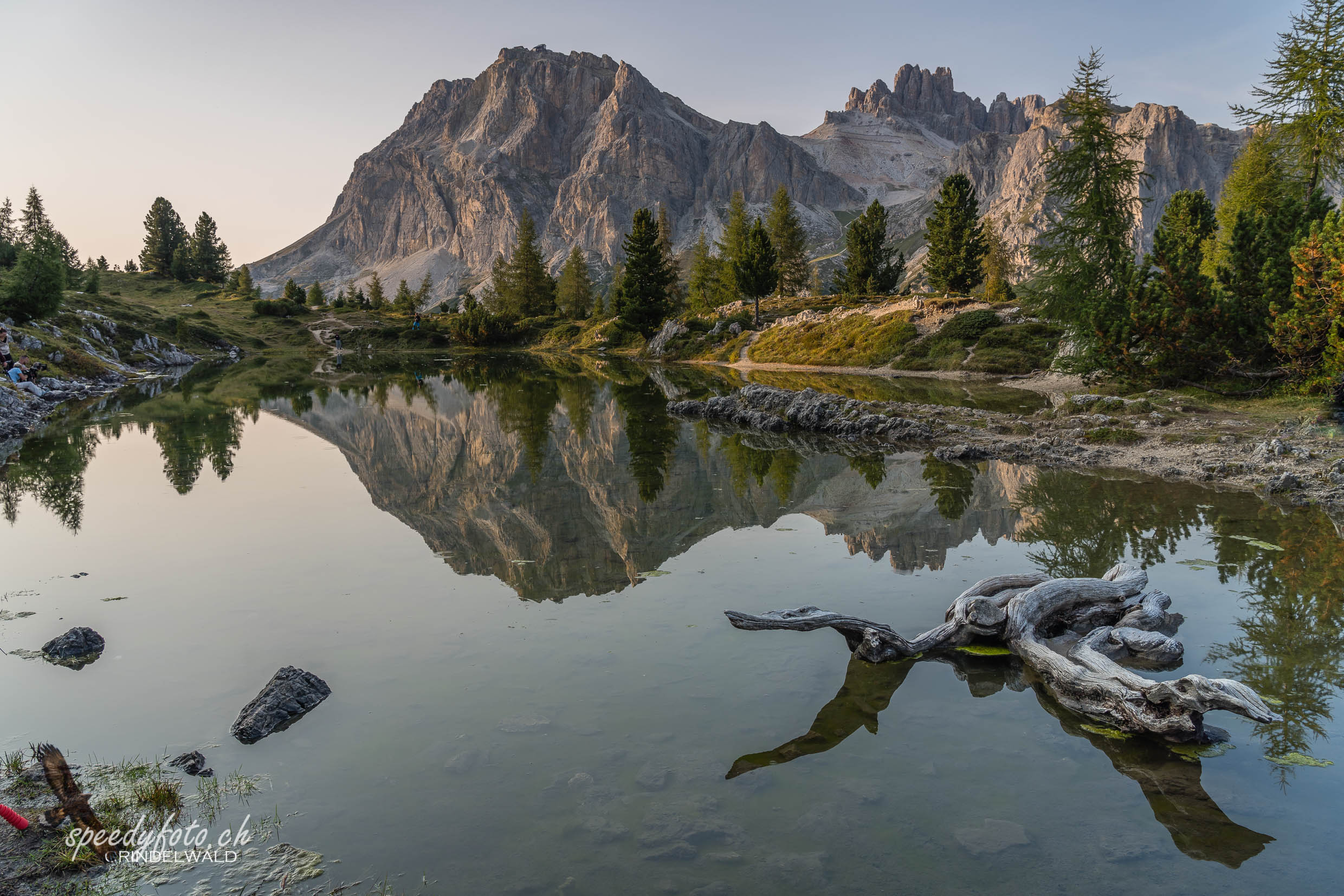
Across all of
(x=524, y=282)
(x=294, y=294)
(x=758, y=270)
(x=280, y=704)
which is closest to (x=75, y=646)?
(x=280, y=704)

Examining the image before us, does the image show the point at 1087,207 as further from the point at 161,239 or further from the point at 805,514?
the point at 161,239

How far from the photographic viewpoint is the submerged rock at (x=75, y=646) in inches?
361

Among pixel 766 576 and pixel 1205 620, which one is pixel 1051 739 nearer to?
pixel 1205 620

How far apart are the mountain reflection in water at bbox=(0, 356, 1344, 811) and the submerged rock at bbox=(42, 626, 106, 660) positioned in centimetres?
517

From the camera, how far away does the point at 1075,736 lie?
24.6ft

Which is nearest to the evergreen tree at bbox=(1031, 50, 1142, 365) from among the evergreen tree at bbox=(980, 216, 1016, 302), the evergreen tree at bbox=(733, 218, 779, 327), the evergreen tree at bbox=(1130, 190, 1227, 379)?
the evergreen tree at bbox=(1130, 190, 1227, 379)

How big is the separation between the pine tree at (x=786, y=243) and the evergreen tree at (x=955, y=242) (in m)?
26.3

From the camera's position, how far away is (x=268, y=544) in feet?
46.9

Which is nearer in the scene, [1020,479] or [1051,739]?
[1051,739]

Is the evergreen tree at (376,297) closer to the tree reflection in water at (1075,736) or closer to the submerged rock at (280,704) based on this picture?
the submerged rock at (280,704)

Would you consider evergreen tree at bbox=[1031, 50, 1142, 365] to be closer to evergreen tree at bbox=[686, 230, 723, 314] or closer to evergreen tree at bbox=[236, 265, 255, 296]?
evergreen tree at bbox=[686, 230, 723, 314]

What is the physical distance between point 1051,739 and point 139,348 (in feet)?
266

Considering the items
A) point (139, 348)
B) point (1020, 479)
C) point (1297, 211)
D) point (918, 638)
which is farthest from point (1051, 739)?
point (139, 348)

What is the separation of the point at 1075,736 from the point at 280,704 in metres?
8.54
